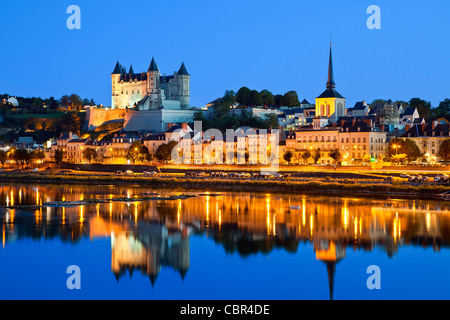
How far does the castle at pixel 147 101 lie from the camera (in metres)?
79.3

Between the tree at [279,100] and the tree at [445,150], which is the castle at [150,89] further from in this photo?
the tree at [445,150]

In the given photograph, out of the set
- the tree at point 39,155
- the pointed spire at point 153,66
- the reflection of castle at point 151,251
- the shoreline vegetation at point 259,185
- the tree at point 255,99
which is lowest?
the reflection of castle at point 151,251

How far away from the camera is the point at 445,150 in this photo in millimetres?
46531

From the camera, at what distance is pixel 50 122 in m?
97.5

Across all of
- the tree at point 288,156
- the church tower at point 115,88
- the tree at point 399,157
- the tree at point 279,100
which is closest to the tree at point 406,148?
the tree at point 399,157

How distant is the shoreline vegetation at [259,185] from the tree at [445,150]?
44.4ft

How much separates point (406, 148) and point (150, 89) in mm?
47502

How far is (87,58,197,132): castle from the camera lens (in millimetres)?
79312

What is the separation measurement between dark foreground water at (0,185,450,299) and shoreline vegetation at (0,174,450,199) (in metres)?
4.10

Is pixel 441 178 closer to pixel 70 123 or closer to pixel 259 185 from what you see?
pixel 259 185

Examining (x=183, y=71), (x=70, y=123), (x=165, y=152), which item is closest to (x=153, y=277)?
(x=165, y=152)

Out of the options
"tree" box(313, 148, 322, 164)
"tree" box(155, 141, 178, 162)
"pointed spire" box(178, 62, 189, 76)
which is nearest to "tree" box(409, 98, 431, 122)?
"tree" box(313, 148, 322, 164)

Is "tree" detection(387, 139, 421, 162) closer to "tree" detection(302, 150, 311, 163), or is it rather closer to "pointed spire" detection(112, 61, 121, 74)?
"tree" detection(302, 150, 311, 163)
